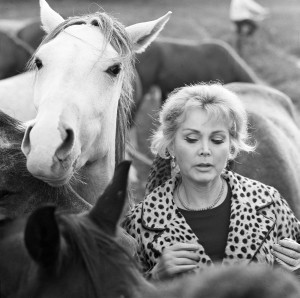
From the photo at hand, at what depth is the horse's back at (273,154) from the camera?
3.87 meters

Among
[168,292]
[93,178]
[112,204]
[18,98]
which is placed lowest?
[18,98]

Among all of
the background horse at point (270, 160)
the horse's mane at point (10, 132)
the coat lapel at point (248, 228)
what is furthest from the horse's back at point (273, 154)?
the horse's mane at point (10, 132)

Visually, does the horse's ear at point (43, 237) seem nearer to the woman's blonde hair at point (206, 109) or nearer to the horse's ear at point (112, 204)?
the horse's ear at point (112, 204)

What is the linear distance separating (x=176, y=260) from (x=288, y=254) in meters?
0.48

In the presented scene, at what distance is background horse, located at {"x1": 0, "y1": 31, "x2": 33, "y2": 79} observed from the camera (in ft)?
26.9

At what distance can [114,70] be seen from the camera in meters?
3.15

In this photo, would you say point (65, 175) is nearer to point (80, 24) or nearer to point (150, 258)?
point (150, 258)

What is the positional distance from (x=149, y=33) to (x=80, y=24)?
420 mm

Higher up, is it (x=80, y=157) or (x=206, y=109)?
(x=206, y=109)

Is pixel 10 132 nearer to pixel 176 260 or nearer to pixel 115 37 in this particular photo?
pixel 115 37

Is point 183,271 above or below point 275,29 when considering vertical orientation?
above

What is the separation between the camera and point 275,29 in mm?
19844

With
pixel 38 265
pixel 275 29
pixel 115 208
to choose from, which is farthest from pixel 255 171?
pixel 275 29

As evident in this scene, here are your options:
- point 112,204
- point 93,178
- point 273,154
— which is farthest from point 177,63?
point 112,204
